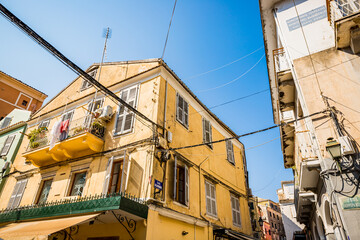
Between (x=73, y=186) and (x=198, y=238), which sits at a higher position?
(x=73, y=186)

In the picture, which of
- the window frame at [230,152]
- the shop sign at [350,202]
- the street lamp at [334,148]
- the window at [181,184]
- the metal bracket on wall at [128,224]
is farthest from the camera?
the window frame at [230,152]

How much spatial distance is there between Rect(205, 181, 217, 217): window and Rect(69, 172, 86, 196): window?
5.52m

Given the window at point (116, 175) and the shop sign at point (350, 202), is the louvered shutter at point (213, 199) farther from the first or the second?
the shop sign at point (350, 202)

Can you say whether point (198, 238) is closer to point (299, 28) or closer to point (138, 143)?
point (138, 143)

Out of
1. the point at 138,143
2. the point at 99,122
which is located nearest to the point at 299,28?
the point at 138,143

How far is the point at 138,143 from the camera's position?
8.59 m

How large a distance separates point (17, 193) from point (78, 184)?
455 centimetres

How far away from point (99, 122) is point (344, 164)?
30.0 ft

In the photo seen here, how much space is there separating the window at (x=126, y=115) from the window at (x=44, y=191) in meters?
4.44

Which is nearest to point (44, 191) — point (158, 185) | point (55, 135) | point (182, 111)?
point (55, 135)

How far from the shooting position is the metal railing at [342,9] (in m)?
7.55

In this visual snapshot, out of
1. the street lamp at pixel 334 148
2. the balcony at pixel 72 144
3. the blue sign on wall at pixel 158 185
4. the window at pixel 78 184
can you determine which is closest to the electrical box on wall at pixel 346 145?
the street lamp at pixel 334 148

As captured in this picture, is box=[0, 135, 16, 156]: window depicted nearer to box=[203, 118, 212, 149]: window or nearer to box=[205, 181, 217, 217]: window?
box=[203, 118, 212, 149]: window

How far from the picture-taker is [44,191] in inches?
419
